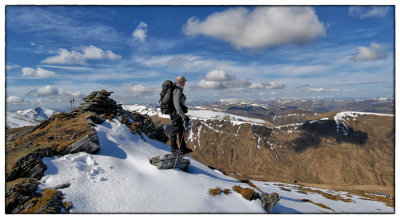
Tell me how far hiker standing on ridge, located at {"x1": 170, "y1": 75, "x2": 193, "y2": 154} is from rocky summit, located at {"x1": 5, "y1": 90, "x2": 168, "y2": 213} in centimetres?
576

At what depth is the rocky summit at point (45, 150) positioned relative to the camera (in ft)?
28.3

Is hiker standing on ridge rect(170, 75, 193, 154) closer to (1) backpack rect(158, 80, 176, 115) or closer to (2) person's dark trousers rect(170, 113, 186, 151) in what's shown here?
(2) person's dark trousers rect(170, 113, 186, 151)

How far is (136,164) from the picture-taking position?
13.5m

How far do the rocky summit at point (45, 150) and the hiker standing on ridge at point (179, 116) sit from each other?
18.9ft

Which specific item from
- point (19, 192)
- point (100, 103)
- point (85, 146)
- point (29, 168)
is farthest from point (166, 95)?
point (100, 103)

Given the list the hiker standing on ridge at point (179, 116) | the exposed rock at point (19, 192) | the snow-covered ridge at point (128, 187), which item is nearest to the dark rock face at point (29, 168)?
the snow-covered ridge at point (128, 187)

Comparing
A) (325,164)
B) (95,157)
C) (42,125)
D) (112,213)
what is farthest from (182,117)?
(325,164)

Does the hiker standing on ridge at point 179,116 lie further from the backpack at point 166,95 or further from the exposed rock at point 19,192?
the exposed rock at point 19,192

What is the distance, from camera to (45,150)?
1192 centimetres

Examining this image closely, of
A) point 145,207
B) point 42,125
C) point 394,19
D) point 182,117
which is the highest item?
point 394,19

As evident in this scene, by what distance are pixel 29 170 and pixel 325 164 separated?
228177 mm
